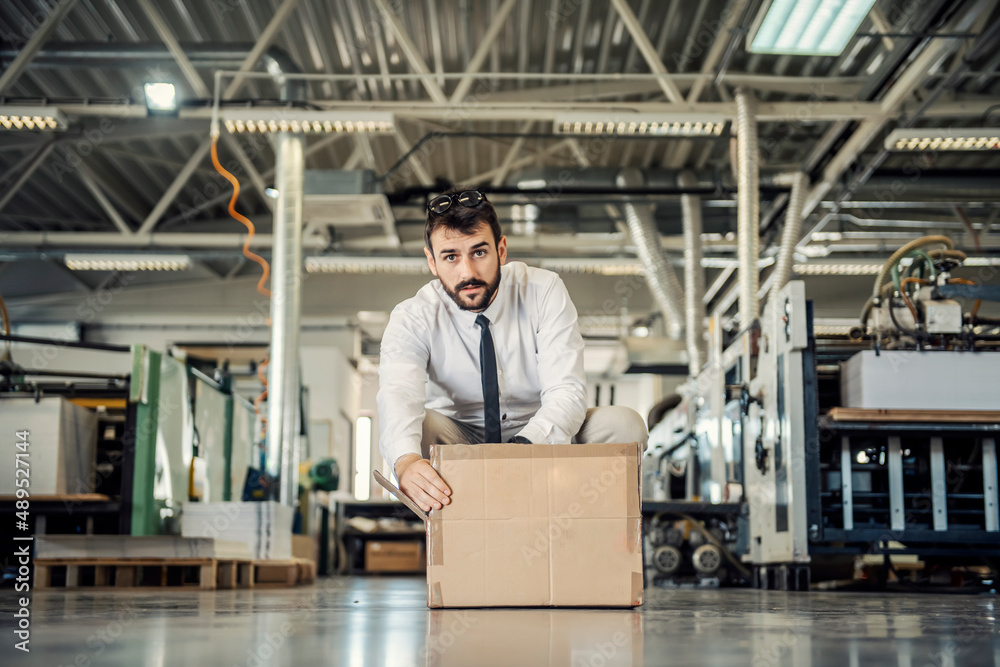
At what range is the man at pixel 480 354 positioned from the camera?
2365 millimetres

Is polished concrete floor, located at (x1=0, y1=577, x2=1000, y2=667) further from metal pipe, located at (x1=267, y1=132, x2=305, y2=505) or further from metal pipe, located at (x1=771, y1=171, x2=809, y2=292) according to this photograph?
metal pipe, located at (x1=771, y1=171, x2=809, y2=292)

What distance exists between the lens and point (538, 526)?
6.81ft

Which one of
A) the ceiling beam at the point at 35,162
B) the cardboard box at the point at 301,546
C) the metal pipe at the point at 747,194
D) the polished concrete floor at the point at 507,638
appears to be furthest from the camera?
the ceiling beam at the point at 35,162

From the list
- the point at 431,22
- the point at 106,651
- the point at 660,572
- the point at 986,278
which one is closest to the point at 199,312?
the point at 431,22

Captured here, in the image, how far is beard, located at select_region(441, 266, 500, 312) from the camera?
244 cm

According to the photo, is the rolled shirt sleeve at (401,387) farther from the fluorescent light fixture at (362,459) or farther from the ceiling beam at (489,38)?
the fluorescent light fixture at (362,459)

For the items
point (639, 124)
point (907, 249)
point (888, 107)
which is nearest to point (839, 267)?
point (888, 107)

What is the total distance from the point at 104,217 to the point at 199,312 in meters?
2.18

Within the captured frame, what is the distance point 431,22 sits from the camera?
25.7 feet

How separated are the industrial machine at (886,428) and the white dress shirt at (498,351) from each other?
200 centimetres

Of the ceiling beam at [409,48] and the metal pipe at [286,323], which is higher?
the ceiling beam at [409,48]

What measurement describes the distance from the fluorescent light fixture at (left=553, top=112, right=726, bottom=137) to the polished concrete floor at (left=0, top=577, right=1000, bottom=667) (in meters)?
5.17

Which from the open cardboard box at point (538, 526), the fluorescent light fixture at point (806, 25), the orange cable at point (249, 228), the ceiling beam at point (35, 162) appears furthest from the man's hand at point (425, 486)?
the ceiling beam at point (35, 162)

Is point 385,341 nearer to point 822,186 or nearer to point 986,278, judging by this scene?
point 822,186
